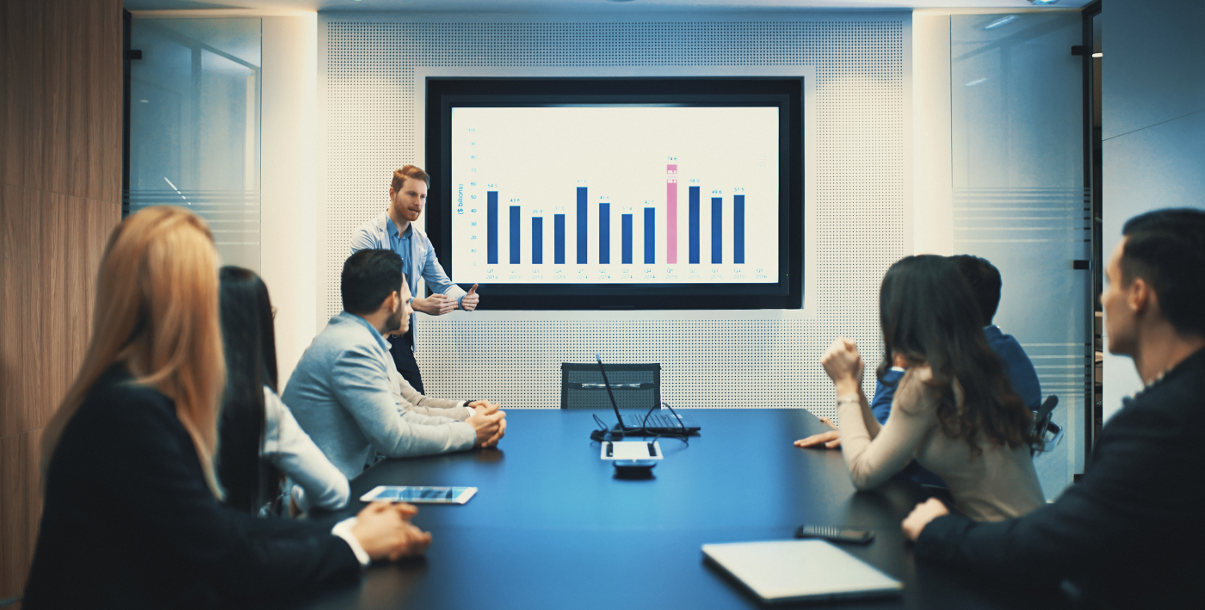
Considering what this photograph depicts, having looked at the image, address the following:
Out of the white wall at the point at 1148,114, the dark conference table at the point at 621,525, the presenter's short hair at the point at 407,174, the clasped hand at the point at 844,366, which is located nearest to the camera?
the dark conference table at the point at 621,525

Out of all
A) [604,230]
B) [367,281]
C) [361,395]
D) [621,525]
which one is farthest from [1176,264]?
[604,230]

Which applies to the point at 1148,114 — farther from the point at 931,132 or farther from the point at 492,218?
the point at 492,218

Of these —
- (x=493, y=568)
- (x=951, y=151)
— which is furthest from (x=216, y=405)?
(x=951, y=151)

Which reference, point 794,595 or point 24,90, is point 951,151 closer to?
point 794,595

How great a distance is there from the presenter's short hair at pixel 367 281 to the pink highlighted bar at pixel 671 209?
2575mm

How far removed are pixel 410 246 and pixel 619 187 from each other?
137 cm

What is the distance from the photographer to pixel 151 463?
100 centimetres

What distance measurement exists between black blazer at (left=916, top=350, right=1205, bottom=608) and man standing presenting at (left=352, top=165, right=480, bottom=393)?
3300 millimetres

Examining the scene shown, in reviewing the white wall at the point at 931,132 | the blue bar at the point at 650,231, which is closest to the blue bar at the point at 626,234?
the blue bar at the point at 650,231

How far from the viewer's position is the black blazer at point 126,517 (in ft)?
3.30

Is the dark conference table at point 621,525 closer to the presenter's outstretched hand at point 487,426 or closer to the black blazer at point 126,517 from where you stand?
the presenter's outstretched hand at point 487,426

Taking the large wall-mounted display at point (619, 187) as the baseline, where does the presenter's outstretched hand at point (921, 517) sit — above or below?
below

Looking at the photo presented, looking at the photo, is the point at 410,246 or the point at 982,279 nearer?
the point at 982,279

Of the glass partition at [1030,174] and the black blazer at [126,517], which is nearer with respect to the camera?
the black blazer at [126,517]
